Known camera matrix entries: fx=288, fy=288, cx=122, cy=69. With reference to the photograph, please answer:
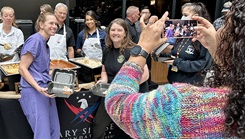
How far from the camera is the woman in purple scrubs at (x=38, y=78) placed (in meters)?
2.53

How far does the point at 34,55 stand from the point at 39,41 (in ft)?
0.45

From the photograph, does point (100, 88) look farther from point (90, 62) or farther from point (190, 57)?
point (190, 57)

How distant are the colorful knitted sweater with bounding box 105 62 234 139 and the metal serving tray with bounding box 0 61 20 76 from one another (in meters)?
2.27

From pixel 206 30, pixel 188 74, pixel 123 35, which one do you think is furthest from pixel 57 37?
pixel 206 30

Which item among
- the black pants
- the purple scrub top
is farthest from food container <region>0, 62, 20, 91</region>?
the black pants

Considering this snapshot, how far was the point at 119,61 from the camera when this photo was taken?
284cm

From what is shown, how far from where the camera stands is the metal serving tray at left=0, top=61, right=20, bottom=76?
9.48 ft

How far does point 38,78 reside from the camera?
2604 millimetres

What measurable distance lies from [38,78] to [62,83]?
0.74ft

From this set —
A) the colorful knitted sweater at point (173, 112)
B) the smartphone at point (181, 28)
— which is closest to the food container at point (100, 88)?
the smartphone at point (181, 28)

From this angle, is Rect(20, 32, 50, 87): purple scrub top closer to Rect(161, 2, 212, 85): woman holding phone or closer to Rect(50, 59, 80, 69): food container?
Rect(50, 59, 80, 69): food container

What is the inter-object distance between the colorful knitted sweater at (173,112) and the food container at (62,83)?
1690mm

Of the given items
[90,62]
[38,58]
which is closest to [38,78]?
[38,58]

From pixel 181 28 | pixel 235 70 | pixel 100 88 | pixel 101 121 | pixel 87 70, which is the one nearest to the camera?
pixel 235 70
